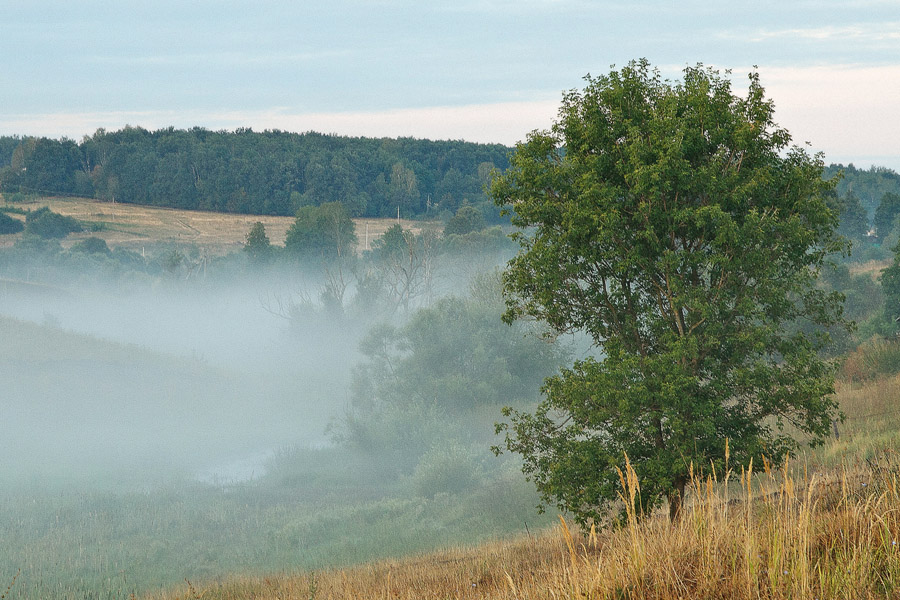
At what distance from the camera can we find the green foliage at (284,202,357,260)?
399 feet

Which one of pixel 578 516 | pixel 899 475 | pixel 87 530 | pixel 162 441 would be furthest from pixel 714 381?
pixel 162 441

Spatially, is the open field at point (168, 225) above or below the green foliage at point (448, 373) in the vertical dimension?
above

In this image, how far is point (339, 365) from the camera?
271 feet

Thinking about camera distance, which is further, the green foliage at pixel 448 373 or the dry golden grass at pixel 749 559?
the green foliage at pixel 448 373

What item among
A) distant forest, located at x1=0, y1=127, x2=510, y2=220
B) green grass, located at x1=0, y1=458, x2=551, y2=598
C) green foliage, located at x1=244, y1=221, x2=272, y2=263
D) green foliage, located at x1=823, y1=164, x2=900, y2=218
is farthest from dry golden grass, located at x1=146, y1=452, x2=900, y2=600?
green foliage, located at x1=823, y1=164, x2=900, y2=218

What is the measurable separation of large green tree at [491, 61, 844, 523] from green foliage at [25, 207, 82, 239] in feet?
462

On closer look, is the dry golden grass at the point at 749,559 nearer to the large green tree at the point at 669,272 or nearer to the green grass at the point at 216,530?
the large green tree at the point at 669,272

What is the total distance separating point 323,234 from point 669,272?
10992cm

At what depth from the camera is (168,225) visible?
158m

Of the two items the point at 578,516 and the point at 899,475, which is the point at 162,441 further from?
the point at 899,475

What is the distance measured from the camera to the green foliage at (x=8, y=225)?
135m

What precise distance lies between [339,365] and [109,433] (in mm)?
26781

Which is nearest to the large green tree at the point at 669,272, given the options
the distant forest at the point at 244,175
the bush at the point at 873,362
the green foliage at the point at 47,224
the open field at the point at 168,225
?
the bush at the point at 873,362

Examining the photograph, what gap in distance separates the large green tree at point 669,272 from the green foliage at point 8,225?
14331cm
